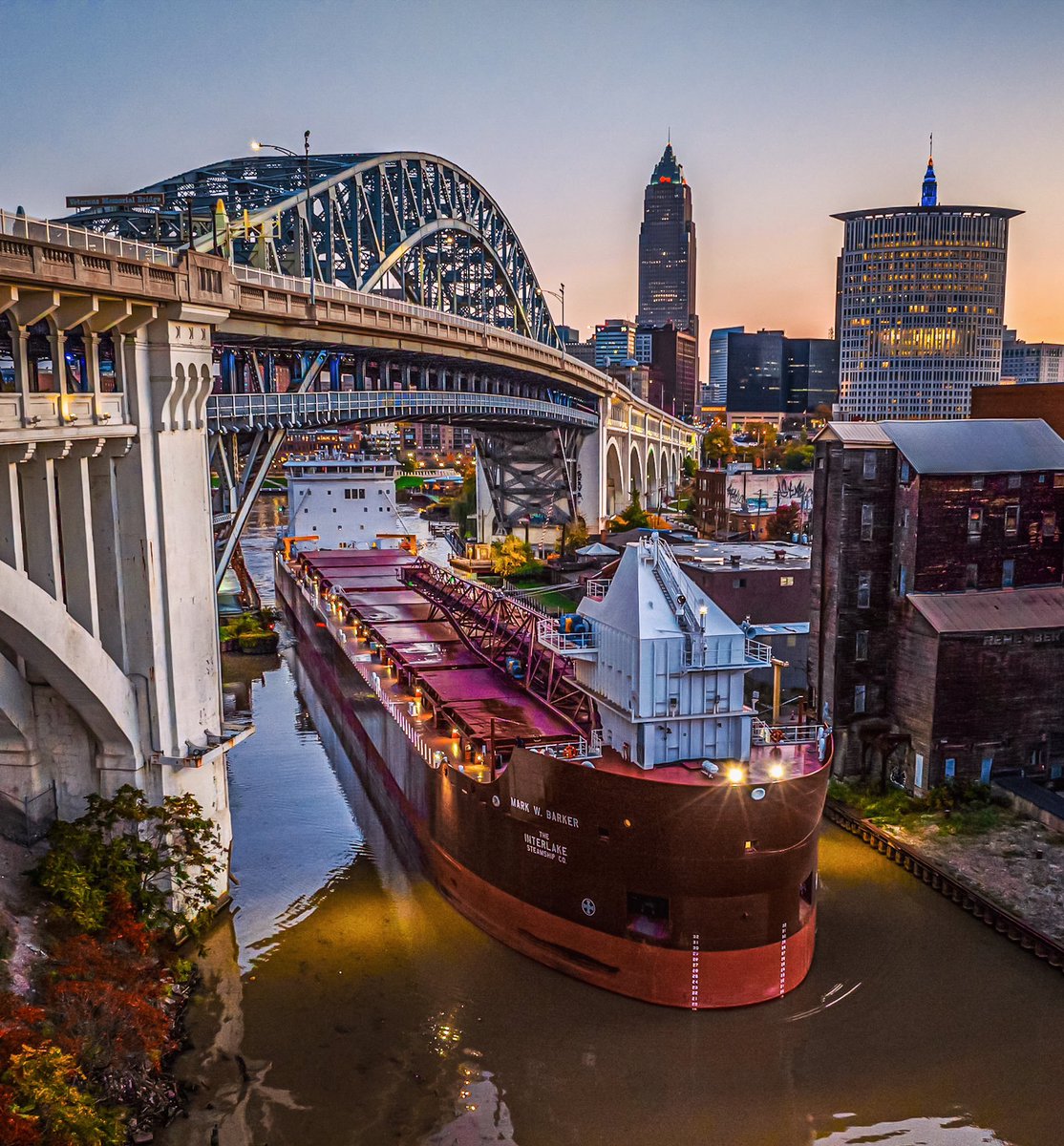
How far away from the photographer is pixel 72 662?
47.3 ft

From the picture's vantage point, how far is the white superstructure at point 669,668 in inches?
620

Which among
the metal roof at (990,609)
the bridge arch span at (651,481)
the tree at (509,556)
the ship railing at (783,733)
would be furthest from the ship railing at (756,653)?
the bridge arch span at (651,481)

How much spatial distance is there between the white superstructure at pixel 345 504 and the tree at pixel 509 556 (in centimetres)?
649

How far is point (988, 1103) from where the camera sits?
536 inches

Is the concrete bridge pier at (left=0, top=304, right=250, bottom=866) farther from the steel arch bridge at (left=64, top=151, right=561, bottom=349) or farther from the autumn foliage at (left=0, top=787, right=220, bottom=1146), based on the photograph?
the steel arch bridge at (left=64, top=151, right=561, bottom=349)

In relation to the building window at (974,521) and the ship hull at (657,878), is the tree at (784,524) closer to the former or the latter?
the building window at (974,521)

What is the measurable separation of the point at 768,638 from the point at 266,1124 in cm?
2273

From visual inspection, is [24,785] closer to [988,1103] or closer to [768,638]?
[988,1103]

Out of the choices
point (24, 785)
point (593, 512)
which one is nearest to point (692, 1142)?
point (24, 785)

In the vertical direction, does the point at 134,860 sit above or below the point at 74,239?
below

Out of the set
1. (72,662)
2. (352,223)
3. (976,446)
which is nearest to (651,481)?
(352,223)

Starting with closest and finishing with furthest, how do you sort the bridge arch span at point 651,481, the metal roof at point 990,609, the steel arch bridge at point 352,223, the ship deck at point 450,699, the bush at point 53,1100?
the bush at point 53,1100
the ship deck at point 450,699
the metal roof at point 990,609
the steel arch bridge at point 352,223
the bridge arch span at point 651,481

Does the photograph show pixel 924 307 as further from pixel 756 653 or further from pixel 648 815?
pixel 648 815

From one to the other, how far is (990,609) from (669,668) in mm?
10547
